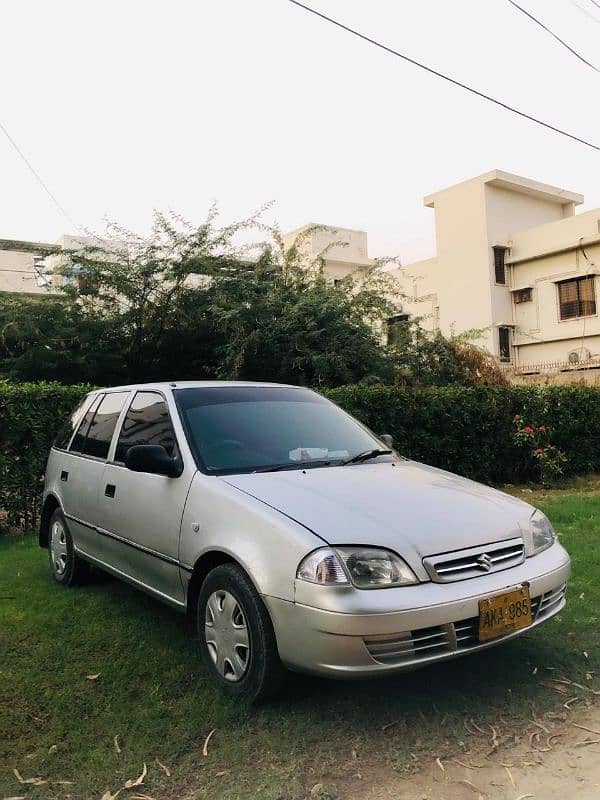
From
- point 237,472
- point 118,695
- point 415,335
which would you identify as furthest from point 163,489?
point 415,335

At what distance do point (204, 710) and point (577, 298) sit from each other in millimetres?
27471

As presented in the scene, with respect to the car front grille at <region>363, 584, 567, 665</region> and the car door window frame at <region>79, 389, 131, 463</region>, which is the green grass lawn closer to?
the car front grille at <region>363, 584, 567, 665</region>

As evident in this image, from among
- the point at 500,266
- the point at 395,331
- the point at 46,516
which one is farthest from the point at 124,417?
the point at 500,266

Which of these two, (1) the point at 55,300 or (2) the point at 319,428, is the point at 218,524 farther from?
(1) the point at 55,300

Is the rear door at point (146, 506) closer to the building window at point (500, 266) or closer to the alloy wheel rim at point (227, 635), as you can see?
the alloy wheel rim at point (227, 635)

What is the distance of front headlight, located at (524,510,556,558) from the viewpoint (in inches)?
138

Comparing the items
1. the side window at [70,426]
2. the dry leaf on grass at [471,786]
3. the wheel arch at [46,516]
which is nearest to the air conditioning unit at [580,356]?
the side window at [70,426]

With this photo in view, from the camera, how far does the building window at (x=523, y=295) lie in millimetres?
29484

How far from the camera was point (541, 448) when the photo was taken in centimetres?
1129

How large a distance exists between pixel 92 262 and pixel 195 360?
2.39m

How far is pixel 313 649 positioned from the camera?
2.94m

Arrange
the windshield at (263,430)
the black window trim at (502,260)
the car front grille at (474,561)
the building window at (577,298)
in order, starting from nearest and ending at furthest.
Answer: the car front grille at (474,561)
the windshield at (263,430)
the building window at (577,298)
the black window trim at (502,260)

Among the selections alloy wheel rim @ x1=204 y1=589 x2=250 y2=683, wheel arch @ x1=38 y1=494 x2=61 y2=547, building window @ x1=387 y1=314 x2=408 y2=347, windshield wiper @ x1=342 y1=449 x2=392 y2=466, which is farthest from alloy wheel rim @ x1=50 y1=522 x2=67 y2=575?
building window @ x1=387 y1=314 x2=408 y2=347

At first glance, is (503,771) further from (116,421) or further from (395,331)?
(395,331)
